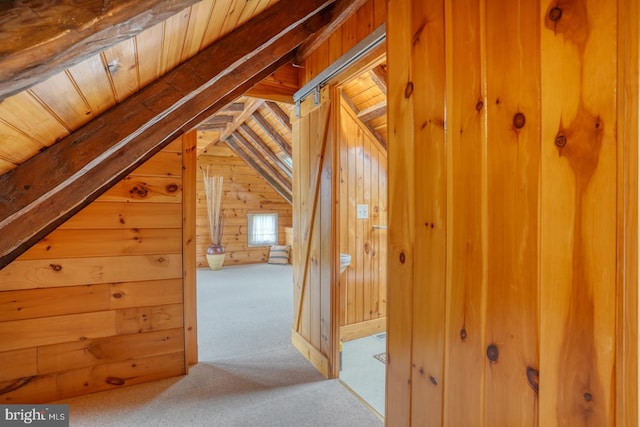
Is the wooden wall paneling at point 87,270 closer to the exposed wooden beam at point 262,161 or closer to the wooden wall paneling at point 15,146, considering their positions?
the wooden wall paneling at point 15,146

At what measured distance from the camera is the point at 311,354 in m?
2.38

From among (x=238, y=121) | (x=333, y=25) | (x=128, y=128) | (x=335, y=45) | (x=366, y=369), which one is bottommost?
(x=366, y=369)

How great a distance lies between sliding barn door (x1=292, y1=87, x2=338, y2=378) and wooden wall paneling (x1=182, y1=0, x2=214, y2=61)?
1257mm

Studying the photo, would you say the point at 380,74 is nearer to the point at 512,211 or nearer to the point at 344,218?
the point at 344,218

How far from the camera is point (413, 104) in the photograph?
112 centimetres

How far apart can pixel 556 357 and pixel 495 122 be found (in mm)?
628

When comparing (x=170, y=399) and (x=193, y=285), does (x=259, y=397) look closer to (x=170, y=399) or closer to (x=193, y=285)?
(x=170, y=399)

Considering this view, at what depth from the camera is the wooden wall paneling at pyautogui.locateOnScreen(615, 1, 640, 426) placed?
63 centimetres

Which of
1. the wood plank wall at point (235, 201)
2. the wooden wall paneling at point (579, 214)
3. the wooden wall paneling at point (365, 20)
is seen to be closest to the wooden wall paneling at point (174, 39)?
the wooden wall paneling at point (579, 214)

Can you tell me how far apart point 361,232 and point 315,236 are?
758 millimetres

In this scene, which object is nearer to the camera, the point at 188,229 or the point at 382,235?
the point at 188,229

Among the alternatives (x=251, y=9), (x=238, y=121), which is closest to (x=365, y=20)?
(x=251, y=9)

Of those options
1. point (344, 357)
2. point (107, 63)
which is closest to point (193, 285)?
point (344, 357)

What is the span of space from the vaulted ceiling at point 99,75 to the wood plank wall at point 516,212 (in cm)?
67
